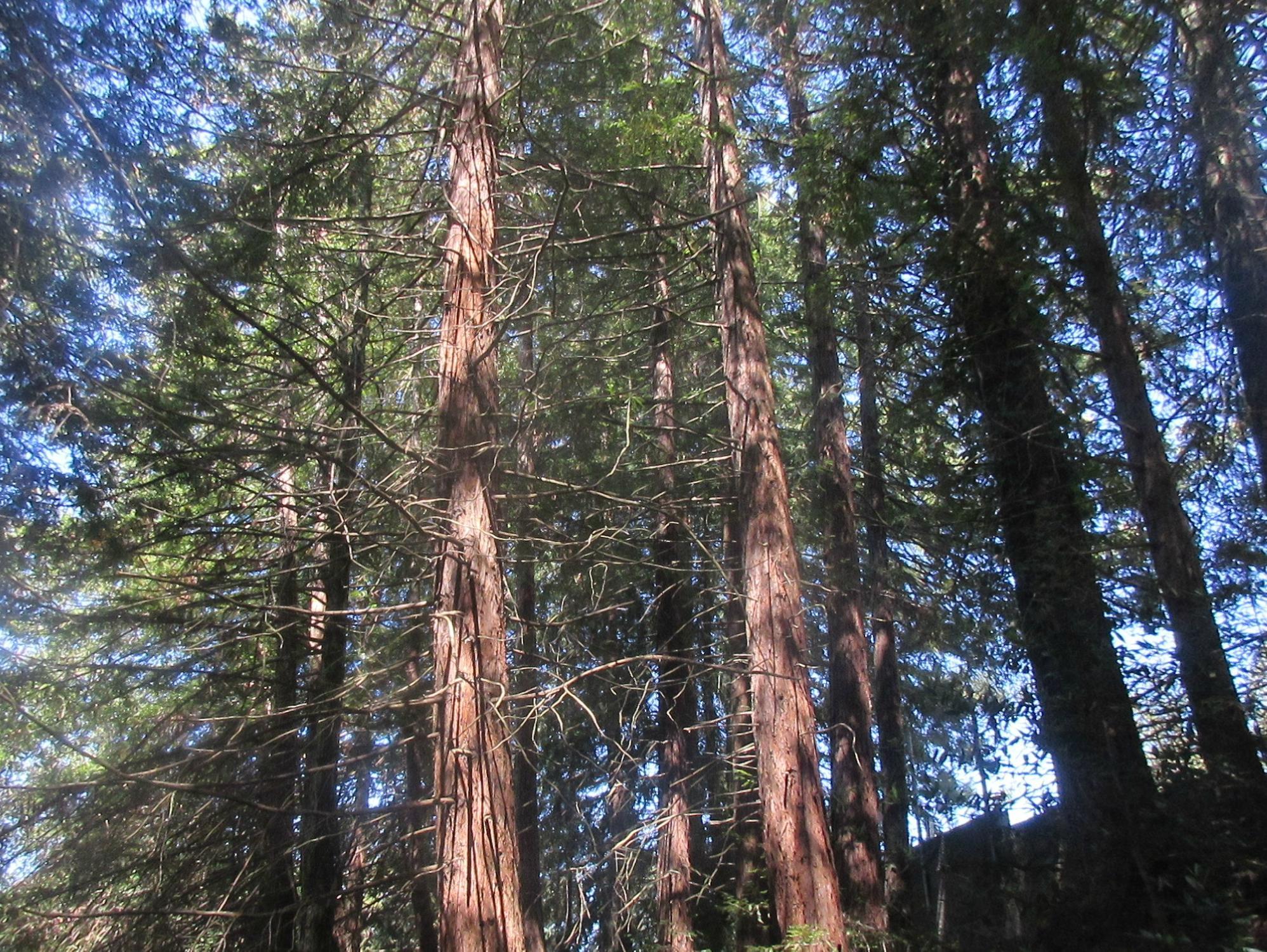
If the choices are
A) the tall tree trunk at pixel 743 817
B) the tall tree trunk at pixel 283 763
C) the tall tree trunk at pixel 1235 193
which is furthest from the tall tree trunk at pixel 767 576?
the tall tree trunk at pixel 1235 193

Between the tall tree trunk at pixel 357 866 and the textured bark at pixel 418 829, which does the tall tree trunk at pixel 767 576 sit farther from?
the tall tree trunk at pixel 357 866

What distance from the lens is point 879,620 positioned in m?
13.5

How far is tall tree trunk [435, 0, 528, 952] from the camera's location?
17.7 feet

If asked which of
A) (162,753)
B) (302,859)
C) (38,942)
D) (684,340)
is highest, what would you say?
(684,340)

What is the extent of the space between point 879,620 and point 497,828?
356 inches

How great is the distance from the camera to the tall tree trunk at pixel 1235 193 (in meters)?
9.33

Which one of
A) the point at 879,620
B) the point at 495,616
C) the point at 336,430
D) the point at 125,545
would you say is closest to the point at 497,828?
the point at 495,616

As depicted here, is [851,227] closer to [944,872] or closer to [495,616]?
[495,616]

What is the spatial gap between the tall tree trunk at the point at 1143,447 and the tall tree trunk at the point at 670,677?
4.04 metres

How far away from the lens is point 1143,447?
8852mm

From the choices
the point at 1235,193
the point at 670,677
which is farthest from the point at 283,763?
the point at 1235,193

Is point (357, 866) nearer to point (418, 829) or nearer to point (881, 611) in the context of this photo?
point (418, 829)

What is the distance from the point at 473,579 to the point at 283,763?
2560mm

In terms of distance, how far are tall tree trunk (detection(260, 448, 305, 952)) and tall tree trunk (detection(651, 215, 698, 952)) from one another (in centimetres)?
360
